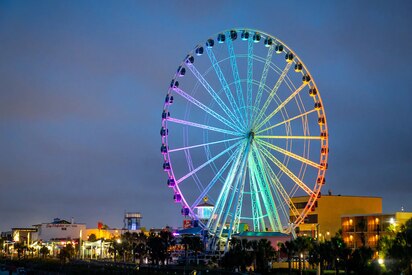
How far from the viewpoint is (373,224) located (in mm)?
99625

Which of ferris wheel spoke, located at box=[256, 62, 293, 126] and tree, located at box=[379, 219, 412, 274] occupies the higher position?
ferris wheel spoke, located at box=[256, 62, 293, 126]

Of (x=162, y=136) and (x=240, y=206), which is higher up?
(x=162, y=136)

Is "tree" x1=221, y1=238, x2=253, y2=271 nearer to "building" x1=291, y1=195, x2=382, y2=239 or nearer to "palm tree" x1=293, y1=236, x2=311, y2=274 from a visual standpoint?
"palm tree" x1=293, y1=236, x2=311, y2=274

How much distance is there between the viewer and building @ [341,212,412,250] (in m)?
94.1

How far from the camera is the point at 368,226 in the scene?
101 meters

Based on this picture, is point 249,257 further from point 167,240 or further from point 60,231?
point 60,231

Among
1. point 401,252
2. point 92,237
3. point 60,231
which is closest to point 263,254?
point 401,252

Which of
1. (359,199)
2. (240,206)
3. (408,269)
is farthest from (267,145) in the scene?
(359,199)

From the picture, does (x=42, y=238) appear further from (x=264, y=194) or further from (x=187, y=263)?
(x=264, y=194)

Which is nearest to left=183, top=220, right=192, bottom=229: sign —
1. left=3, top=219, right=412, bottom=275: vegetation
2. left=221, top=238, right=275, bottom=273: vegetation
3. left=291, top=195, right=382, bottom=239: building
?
left=3, top=219, right=412, bottom=275: vegetation

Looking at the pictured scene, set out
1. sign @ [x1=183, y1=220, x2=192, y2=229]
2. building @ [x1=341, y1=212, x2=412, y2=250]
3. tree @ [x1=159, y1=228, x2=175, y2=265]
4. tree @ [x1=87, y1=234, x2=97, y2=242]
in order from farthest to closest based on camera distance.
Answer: tree @ [x1=87, y1=234, x2=97, y2=242], sign @ [x1=183, y1=220, x2=192, y2=229], tree @ [x1=159, y1=228, x2=175, y2=265], building @ [x1=341, y1=212, x2=412, y2=250]

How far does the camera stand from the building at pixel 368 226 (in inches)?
3706

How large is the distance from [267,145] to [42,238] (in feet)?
440

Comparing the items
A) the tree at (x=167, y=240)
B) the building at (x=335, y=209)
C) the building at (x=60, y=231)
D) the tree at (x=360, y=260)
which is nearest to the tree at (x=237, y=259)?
the tree at (x=360, y=260)
